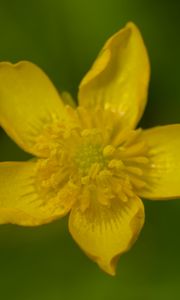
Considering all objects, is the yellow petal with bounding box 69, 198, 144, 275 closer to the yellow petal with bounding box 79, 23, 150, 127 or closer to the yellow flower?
the yellow flower

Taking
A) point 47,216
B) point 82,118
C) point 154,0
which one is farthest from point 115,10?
point 47,216

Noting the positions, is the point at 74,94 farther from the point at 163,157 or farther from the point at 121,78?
the point at 163,157

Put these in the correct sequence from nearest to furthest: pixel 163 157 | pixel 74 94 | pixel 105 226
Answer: pixel 105 226 < pixel 163 157 < pixel 74 94

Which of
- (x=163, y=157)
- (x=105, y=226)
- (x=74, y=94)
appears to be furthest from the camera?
(x=74, y=94)

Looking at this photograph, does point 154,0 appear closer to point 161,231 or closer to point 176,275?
point 161,231

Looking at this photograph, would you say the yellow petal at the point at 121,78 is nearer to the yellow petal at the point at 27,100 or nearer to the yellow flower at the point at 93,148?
the yellow flower at the point at 93,148

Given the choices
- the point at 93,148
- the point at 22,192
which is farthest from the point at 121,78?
the point at 22,192

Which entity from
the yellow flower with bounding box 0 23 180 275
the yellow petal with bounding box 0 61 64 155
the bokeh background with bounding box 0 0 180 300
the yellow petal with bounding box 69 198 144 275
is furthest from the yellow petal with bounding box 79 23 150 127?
the bokeh background with bounding box 0 0 180 300

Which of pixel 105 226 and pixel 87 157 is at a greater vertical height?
pixel 87 157
